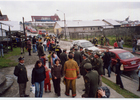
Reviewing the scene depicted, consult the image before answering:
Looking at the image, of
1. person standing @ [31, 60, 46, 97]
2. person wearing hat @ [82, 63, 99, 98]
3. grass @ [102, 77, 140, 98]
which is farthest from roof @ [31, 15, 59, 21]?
person wearing hat @ [82, 63, 99, 98]

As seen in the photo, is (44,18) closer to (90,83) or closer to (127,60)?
(127,60)

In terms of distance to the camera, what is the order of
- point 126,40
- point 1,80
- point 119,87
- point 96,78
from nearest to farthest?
point 96,78 < point 1,80 < point 119,87 < point 126,40

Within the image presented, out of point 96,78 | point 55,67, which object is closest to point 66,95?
point 55,67

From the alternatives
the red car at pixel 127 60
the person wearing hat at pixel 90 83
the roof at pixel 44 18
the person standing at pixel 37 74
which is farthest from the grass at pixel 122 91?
the roof at pixel 44 18

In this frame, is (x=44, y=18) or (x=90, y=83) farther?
(x=44, y=18)

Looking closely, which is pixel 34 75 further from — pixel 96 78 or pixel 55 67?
pixel 96 78

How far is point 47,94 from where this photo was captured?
5.96 m

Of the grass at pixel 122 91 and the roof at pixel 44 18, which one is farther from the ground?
the roof at pixel 44 18

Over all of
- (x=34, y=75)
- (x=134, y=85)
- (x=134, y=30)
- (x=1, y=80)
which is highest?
(x=134, y=30)

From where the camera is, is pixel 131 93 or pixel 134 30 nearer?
pixel 131 93

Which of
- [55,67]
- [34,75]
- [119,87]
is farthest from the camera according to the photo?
[119,87]

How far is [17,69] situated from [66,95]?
2.32m

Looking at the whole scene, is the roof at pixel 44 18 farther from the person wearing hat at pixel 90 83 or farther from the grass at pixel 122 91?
the person wearing hat at pixel 90 83

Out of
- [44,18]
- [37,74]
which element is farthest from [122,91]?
[44,18]
